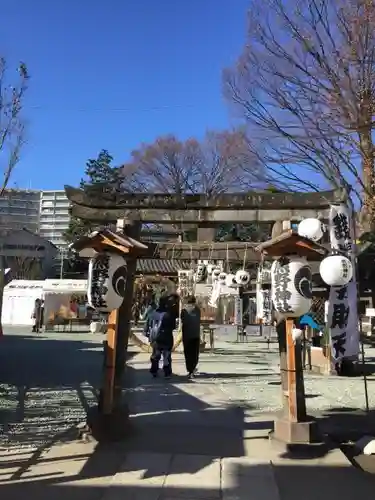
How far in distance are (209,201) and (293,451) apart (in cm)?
409

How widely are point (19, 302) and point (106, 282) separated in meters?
29.7

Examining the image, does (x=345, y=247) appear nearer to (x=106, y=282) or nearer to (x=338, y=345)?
(x=338, y=345)

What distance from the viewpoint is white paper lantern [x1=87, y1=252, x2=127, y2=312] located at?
22.7ft

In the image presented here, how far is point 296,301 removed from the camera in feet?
21.5

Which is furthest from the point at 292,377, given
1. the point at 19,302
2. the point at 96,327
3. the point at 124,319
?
the point at 19,302

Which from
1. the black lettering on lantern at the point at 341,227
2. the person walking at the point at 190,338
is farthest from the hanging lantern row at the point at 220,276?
the black lettering on lantern at the point at 341,227

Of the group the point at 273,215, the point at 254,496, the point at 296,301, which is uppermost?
the point at 273,215

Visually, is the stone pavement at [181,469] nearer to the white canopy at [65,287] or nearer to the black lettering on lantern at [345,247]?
the black lettering on lantern at [345,247]

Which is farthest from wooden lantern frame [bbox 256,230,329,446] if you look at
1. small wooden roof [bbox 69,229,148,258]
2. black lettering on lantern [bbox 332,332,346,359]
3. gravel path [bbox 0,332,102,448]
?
black lettering on lantern [bbox 332,332,346,359]

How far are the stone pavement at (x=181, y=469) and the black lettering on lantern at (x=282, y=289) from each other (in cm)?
172

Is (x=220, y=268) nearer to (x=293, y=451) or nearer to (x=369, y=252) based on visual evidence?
(x=369, y=252)

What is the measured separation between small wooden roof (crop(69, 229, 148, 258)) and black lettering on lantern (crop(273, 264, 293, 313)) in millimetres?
1934

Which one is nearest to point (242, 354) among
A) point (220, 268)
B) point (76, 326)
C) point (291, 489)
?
point (220, 268)

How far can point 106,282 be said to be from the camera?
22.7 ft
